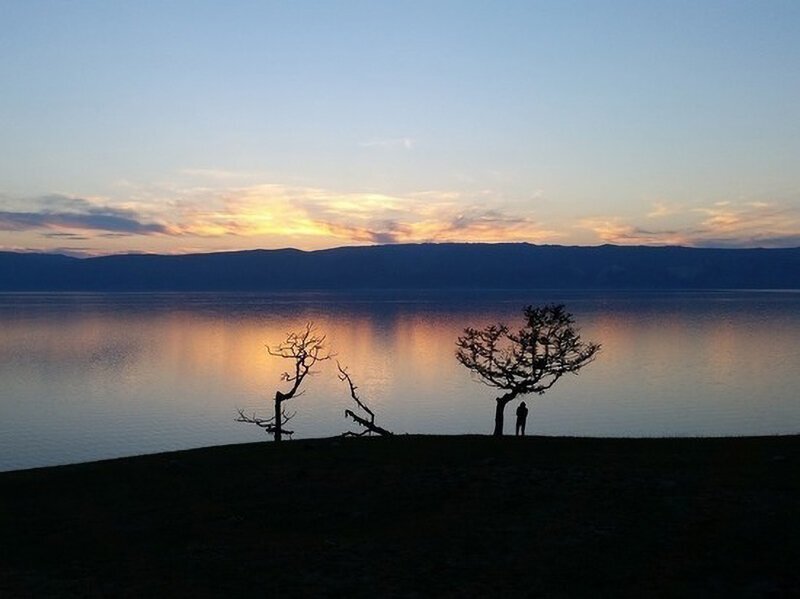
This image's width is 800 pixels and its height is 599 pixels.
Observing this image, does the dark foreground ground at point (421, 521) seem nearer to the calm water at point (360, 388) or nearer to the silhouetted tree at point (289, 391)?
the silhouetted tree at point (289, 391)

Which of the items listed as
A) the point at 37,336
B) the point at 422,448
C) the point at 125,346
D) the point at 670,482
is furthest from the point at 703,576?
the point at 37,336

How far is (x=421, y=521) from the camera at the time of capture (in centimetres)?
2380

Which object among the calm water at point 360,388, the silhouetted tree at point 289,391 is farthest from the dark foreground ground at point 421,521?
the calm water at point 360,388

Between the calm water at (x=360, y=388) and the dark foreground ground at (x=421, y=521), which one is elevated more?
the dark foreground ground at (x=421, y=521)

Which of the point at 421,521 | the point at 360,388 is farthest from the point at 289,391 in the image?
the point at 421,521

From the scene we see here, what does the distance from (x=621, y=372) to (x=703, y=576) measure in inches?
3287

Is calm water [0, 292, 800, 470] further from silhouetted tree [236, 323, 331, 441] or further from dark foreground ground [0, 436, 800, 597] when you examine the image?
dark foreground ground [0, 436, 800, 597]

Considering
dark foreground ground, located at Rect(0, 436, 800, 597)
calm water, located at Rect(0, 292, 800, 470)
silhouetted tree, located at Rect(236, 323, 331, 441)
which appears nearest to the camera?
dark foreground ground, located at Rect(0, 436, 800, 597)

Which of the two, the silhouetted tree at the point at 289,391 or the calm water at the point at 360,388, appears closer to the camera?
the silhouetted tree at the point at 289,391

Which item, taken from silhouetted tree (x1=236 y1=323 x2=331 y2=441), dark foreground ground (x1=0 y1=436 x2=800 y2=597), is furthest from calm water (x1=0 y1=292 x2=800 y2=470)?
dark foreground ground (x1=0 y1=436 x2=800 y2=597)

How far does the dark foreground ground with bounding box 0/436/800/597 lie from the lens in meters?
18.9

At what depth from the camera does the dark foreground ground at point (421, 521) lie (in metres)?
18.9

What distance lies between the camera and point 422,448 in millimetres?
32938

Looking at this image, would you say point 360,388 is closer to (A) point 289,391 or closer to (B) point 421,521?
(A) point 289,391
